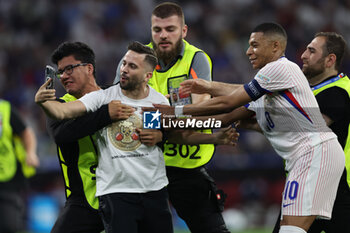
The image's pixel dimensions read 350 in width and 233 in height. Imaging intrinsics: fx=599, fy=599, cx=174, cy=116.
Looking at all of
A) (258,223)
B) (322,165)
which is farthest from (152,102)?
(258,223)

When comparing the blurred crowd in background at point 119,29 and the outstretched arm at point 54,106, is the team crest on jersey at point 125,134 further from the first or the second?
the blurred crowd in background at point 119,29

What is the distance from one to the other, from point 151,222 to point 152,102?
985 millimetres

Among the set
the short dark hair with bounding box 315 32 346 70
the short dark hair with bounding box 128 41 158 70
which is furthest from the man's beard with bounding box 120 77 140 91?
the short dark hair with bounding box 315 32 346 70

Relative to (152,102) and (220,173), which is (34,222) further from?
(152,102)

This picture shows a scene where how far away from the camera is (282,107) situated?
16.5 feet

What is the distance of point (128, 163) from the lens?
4.69m

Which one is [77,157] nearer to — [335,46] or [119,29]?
[335,46]

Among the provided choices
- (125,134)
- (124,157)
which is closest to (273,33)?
(125,134)

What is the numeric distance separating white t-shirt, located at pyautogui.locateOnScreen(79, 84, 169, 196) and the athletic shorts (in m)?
1.05

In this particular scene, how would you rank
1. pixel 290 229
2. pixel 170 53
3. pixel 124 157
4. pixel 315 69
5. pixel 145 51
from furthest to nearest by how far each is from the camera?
pixel 170 53 < pixel 315 69 < pixel 145 51 < pixel 290 229 < pixel 124 157

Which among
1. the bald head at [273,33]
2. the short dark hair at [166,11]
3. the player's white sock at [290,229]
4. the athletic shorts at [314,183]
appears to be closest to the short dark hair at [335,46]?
the bald head at [273,33]

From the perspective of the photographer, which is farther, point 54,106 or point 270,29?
point 270,29

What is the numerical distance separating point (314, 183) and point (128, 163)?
152cm

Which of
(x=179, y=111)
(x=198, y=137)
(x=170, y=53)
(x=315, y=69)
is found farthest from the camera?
(x=170, y=53)
